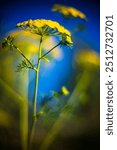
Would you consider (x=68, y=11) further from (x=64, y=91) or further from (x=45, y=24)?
(x=64, y=91)

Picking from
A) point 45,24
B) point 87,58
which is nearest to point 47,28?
point 45,24

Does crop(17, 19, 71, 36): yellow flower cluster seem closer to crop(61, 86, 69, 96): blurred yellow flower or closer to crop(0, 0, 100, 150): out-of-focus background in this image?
crop(0, 0, 100, 150): out-of-focus background

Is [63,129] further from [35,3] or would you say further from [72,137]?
[35,3]

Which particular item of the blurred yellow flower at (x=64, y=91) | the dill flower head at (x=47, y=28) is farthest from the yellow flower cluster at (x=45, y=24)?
the blurred yellow flower at (x=64, y=91)

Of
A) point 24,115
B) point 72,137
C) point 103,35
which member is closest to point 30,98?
point 24,115

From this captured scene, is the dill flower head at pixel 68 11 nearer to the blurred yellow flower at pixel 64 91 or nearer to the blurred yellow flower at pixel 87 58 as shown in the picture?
the blurred yellow flower at pixel 87 58

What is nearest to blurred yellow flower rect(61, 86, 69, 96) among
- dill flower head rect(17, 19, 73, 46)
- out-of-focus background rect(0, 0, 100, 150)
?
out-of-focus background rect(0, 0, 100, 150)
